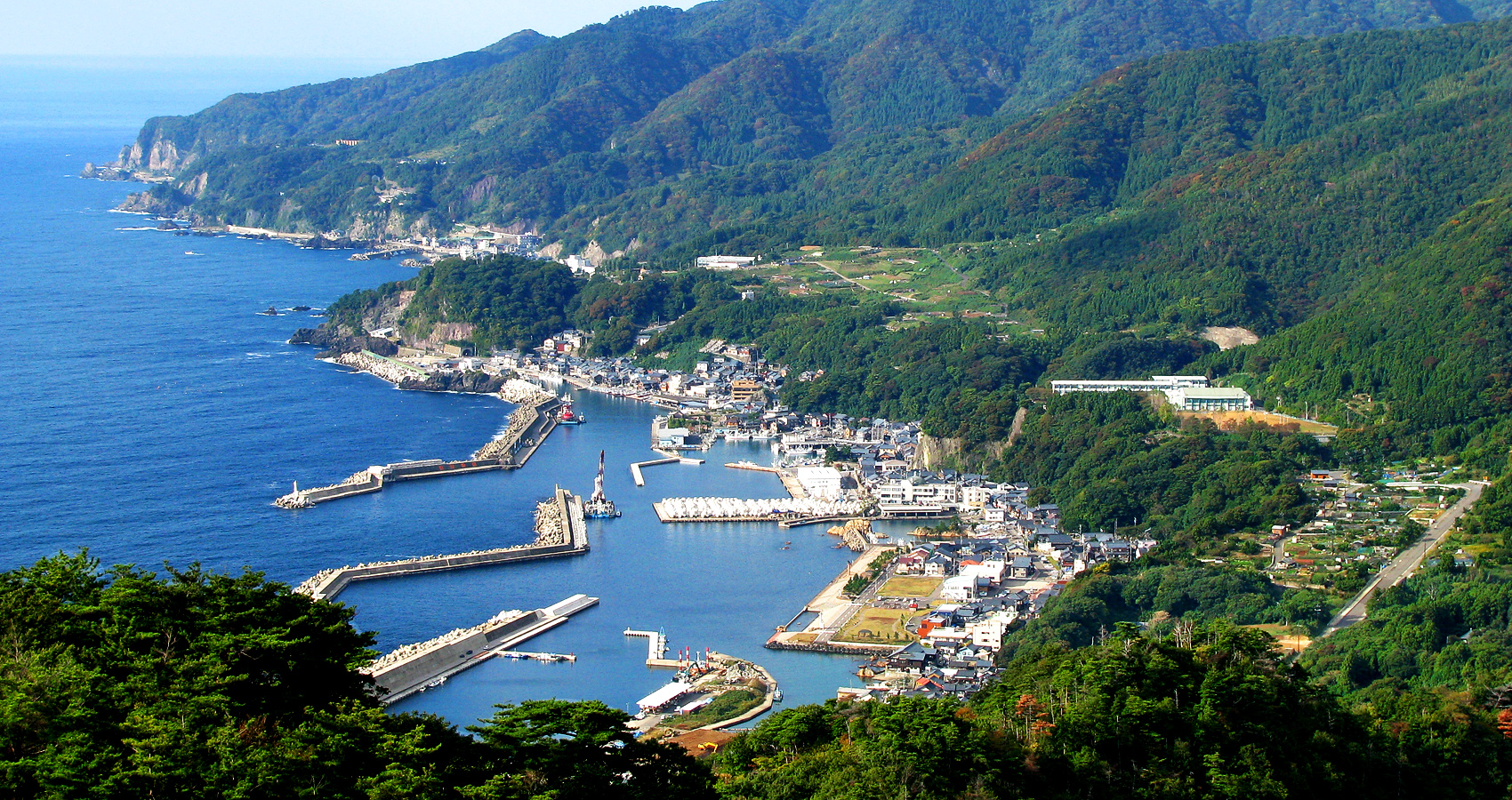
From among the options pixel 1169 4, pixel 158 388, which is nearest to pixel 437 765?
pixel 158 388

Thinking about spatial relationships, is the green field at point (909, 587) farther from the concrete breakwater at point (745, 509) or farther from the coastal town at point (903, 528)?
the concrete breakwater at point (745, 509)

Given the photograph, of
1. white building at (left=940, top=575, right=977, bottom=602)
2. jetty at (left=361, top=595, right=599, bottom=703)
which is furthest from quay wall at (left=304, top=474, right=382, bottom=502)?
white building at (left=940, top=575, right=977, bottom=602)

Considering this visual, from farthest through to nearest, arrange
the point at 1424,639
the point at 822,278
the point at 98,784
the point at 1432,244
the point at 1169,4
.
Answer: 1. the point at 1169,4
2. the point at 822,278
3. the point at 1432,244
4. the point at 1424,639
5. the point at 98,784

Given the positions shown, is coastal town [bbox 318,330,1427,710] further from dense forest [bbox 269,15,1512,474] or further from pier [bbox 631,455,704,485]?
dense forest [bbox 269,15,1512,474]

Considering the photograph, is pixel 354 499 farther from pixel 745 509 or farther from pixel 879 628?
pixel 879 628

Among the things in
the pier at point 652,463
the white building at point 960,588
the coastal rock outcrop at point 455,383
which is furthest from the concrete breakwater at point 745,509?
the coastal rock outcrop at point 455,383

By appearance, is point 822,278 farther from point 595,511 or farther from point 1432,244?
point 595,511
